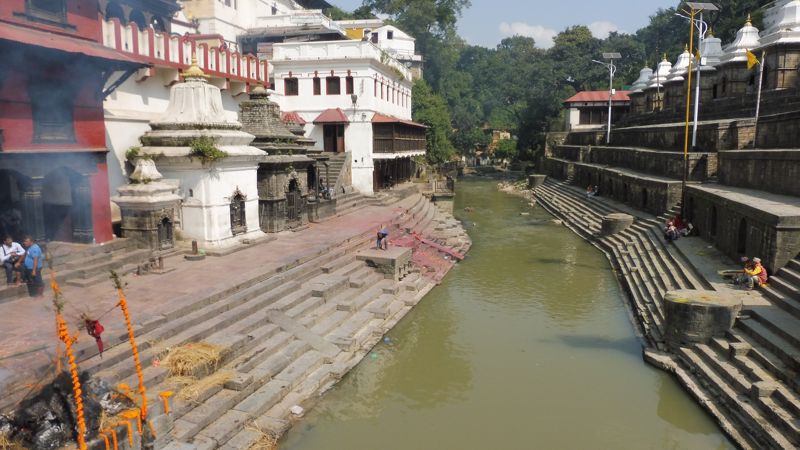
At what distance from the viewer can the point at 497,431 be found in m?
8.66

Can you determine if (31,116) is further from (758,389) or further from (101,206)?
(758,389)

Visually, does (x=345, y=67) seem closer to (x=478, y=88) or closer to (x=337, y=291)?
(x=337, y=291)

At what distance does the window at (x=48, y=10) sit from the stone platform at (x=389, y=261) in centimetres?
881

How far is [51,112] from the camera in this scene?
462 inches

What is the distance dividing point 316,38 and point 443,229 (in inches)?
626

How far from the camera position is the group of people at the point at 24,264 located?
10336 mm

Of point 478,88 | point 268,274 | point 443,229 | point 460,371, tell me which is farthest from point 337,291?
point 478,88

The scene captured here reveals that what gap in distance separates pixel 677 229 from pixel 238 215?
43.1ft

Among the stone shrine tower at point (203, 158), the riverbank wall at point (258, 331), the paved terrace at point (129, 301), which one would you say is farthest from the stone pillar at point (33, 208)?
the stone shrine tower at point (203, 158)

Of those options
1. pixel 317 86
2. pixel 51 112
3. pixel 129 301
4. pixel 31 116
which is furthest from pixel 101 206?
pixel 317 86

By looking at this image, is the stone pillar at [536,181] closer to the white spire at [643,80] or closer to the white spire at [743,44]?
the white spire at [643,80]

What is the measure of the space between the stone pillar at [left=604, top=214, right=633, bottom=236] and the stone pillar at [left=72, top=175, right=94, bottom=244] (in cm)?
1721

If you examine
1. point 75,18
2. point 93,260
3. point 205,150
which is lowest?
point 93,260

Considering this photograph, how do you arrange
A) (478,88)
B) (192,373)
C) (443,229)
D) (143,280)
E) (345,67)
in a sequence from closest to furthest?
(192,373)
(143,280)
(443,229)
(345,67)
(478,88)
